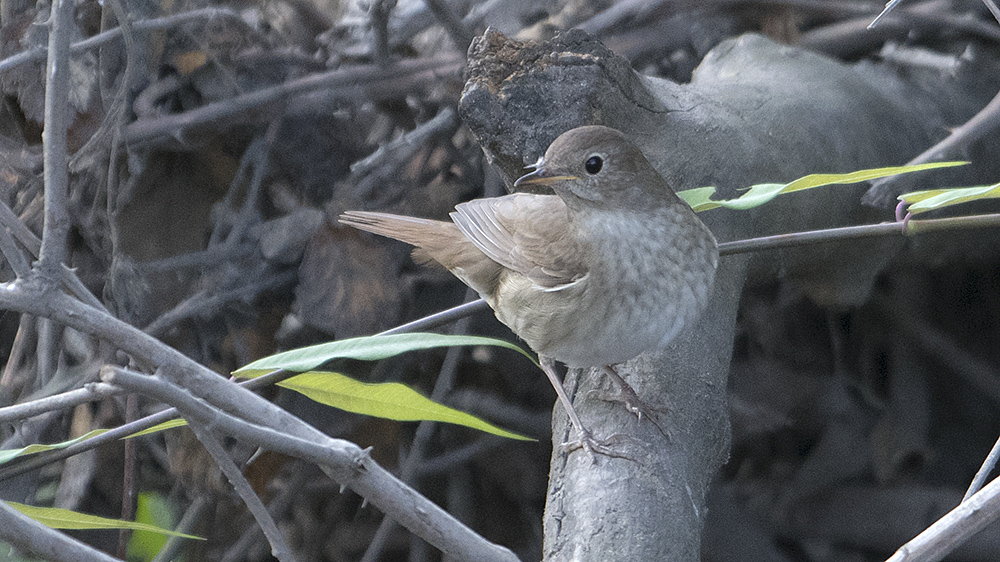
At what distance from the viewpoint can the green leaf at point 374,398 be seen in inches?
46.6

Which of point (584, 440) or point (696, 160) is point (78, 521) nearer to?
point (584, 440)

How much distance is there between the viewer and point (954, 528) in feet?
3.06

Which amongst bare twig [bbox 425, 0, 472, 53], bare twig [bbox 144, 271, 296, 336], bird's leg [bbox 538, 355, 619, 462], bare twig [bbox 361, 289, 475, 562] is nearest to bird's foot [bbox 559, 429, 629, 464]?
bird's leg [bbox 538, 355, 619, 462]

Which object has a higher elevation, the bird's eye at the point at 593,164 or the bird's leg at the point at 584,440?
the bird's eye at the point at 593,164

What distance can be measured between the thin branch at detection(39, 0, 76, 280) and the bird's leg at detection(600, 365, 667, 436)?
3.34ft

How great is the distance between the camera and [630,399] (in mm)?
1747

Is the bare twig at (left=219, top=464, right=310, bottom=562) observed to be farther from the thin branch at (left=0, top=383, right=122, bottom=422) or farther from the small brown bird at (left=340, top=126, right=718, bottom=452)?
the thin branch at (left=0, top=383, right=122, bottom=422)

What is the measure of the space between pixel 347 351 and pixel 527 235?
87 centimetres

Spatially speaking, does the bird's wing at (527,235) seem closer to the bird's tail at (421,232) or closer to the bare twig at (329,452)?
the bird's tail at (421,232)

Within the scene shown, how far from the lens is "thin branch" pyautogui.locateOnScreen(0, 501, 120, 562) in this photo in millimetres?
812

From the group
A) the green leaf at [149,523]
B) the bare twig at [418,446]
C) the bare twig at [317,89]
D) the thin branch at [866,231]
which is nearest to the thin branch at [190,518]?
the green leaf at [149,523]

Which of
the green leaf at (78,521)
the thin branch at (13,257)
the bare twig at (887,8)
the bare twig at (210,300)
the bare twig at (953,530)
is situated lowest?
the bare twig at (210,300)

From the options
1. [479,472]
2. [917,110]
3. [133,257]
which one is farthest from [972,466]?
[133,257]

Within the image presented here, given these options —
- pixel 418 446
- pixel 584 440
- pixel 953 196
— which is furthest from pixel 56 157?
pixel 418 446
